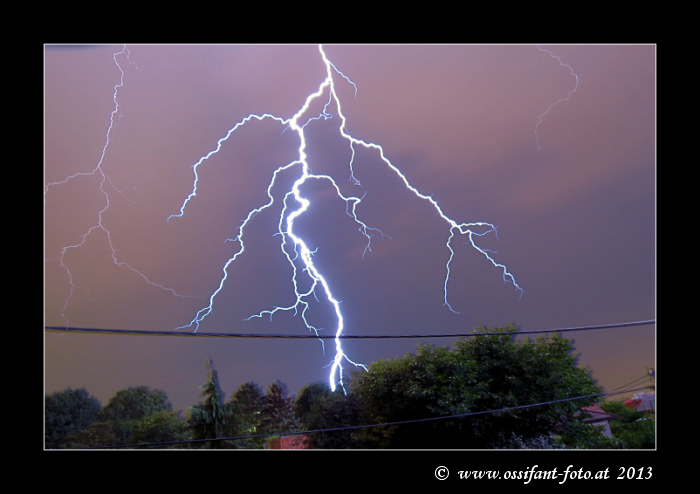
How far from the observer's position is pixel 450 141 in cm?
622

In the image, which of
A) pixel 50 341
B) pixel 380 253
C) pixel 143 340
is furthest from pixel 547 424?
pixel 50 341

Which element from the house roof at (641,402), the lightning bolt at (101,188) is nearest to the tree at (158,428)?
the lightning bolt at (101,188)

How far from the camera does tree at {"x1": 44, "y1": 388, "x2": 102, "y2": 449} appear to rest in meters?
6.38

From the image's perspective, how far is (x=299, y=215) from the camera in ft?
20.5

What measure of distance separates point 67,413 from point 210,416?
216 cm

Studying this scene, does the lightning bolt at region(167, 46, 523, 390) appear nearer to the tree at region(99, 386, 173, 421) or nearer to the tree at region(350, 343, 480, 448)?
the tree at region(350, 343, 480, 448)

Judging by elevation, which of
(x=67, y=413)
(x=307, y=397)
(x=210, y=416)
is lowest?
(x=210, y=416)

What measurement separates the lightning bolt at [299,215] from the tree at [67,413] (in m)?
2.00

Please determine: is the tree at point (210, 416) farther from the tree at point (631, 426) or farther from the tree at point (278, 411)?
the tree at point (631, 426)

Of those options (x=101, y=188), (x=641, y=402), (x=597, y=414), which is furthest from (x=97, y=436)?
(x=641, y=402)

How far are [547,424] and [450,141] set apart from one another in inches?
169

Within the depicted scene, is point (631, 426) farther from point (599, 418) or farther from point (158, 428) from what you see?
point (158, 428)
